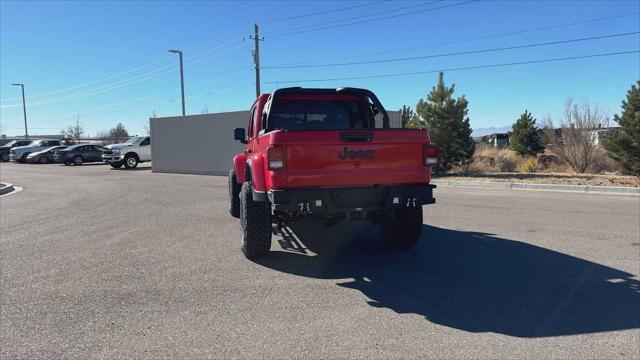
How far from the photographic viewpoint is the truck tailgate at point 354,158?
4.68 metres

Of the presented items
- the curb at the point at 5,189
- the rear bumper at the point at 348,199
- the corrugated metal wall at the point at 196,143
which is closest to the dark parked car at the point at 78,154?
the corrugated metal wall at the point at 196,143

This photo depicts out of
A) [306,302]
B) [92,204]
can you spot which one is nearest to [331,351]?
[306,302]

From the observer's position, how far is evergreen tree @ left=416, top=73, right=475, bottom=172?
703 inches

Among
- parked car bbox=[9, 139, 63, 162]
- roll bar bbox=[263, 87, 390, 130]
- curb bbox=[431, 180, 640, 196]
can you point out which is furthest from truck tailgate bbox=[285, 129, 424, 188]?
parked car bbox=[9, 139, 63, 162]

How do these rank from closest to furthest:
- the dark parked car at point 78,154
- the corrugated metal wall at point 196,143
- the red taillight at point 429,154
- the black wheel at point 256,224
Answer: the red taillight at point 429,154, the black wheel at point 256,224, the corrugated metal wall at point 196,143, the dark parked car at point 78,154

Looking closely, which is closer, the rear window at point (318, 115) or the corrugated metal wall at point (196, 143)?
the rear window at point (318, 115)

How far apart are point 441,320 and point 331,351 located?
110cm

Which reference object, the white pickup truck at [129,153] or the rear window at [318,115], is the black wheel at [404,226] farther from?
the white pickup truck at [129,153]

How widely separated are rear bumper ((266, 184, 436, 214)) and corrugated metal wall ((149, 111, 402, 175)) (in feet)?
53.5

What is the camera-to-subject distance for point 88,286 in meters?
4.79

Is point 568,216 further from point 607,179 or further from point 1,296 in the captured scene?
point 1,296

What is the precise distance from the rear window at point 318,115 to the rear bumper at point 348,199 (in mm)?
1579

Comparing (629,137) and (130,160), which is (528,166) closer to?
(629,137)

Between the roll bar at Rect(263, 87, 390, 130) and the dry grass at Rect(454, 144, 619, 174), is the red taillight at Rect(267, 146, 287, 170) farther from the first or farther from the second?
the dry grass at Rect(454, 144, 619, 174)
